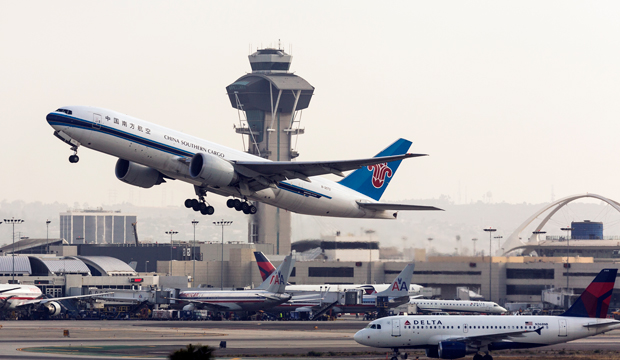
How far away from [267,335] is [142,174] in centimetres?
2260

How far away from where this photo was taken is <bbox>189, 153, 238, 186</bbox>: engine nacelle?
2067 inches

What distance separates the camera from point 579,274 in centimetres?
13400

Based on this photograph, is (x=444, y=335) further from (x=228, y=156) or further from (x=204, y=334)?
(x=204, y=334)

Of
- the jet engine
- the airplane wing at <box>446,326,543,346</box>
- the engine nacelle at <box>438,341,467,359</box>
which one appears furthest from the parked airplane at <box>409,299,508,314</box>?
the engine nacelle at <box>438,341,467,359</box>

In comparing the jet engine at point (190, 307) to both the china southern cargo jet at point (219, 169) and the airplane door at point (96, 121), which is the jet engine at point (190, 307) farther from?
the airplane door at point (96, 121)

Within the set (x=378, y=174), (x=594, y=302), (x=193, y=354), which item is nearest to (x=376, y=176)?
(x=378, y=174)

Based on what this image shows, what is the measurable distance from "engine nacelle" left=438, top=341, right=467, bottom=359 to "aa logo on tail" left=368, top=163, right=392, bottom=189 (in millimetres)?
16191

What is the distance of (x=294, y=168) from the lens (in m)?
54.6

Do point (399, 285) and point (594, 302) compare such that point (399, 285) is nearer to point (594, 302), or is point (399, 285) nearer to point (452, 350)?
point (594, 302)

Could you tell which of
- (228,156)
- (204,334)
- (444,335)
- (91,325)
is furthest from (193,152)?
(91,325)

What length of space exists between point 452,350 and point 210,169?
62.0 ft

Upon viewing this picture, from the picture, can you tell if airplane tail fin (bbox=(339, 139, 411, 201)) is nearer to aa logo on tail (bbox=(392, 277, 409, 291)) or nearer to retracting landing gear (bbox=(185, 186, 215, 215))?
retracting landing gear (bbox=(185, 186, 215, 215))

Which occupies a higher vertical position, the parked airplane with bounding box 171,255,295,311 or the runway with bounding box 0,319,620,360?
the parked airplane with bounding box 171,255,295,311

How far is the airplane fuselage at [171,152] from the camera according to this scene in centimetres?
4909
